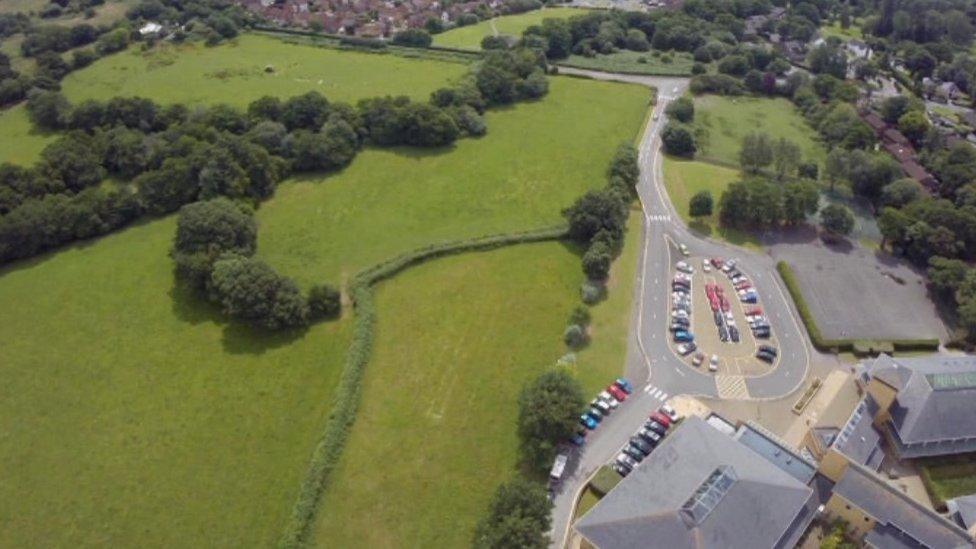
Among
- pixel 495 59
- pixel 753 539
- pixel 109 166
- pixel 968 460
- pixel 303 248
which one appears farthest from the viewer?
pixel 495 59

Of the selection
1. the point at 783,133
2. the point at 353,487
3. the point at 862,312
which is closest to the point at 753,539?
the point at 353,487

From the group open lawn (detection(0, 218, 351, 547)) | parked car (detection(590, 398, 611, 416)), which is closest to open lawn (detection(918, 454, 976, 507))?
parked car (detection(590, 398, 611, 416))

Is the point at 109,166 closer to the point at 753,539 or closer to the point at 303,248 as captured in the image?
the point at 303,248

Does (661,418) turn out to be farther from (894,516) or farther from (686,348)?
(894,516)

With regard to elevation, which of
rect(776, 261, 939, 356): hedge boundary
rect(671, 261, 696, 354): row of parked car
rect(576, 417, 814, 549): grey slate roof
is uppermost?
rect(576, 417, 814, 549): grey slate roof

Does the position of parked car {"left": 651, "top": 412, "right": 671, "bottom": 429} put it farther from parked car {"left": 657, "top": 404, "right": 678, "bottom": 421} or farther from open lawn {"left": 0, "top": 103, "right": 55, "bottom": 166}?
open lawn {"left": 0, "top": 103, "right": 55, "bottom": 166}

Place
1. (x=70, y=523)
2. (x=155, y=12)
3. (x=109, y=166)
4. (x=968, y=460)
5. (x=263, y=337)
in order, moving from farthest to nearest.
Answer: (x=155, y=12), (x=109, y=166), (x=263, y=337), (x=968, y=460), (x=70, y=523)

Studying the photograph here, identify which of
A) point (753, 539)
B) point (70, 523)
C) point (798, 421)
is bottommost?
point (70, 523)

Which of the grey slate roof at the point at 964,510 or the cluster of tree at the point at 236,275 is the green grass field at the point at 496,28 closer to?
the cluster of tree at the point at 236,275
